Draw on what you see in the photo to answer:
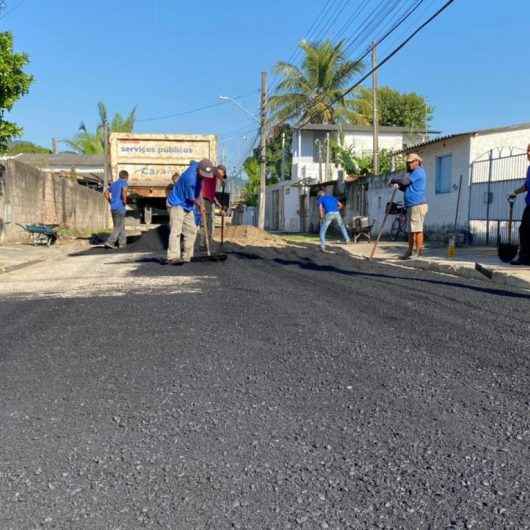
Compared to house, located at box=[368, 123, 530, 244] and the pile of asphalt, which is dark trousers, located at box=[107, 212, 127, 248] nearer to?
the pile of asphalt

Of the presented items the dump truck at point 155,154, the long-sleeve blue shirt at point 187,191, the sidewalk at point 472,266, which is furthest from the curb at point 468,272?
the dump truck at point 155,154

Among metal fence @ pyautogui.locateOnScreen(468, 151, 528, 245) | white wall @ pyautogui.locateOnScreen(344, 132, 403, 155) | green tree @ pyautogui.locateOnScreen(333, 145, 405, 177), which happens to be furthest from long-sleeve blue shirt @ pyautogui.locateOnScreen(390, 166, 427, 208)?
white wall @ pyautogui.locateOnScreen(344, 132, 403, 155)

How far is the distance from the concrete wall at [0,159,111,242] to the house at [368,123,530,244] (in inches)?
431

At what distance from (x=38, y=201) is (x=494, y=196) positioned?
11.8 m

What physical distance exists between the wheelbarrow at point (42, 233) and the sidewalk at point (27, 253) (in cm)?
19

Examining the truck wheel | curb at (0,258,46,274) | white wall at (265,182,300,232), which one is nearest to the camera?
curb at (0,258,46,274)

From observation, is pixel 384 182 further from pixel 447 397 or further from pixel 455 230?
pixel 447 397

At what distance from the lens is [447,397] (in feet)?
10.3

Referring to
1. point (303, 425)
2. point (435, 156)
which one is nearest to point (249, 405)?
point (303, 425)

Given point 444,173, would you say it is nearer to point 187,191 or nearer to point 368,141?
point 187,191

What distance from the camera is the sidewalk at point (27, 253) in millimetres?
10974

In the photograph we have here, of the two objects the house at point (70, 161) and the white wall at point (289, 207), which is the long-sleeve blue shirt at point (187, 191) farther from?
the house at point (70, 161)

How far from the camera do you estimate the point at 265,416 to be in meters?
2.90

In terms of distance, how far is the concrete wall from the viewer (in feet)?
48.9
